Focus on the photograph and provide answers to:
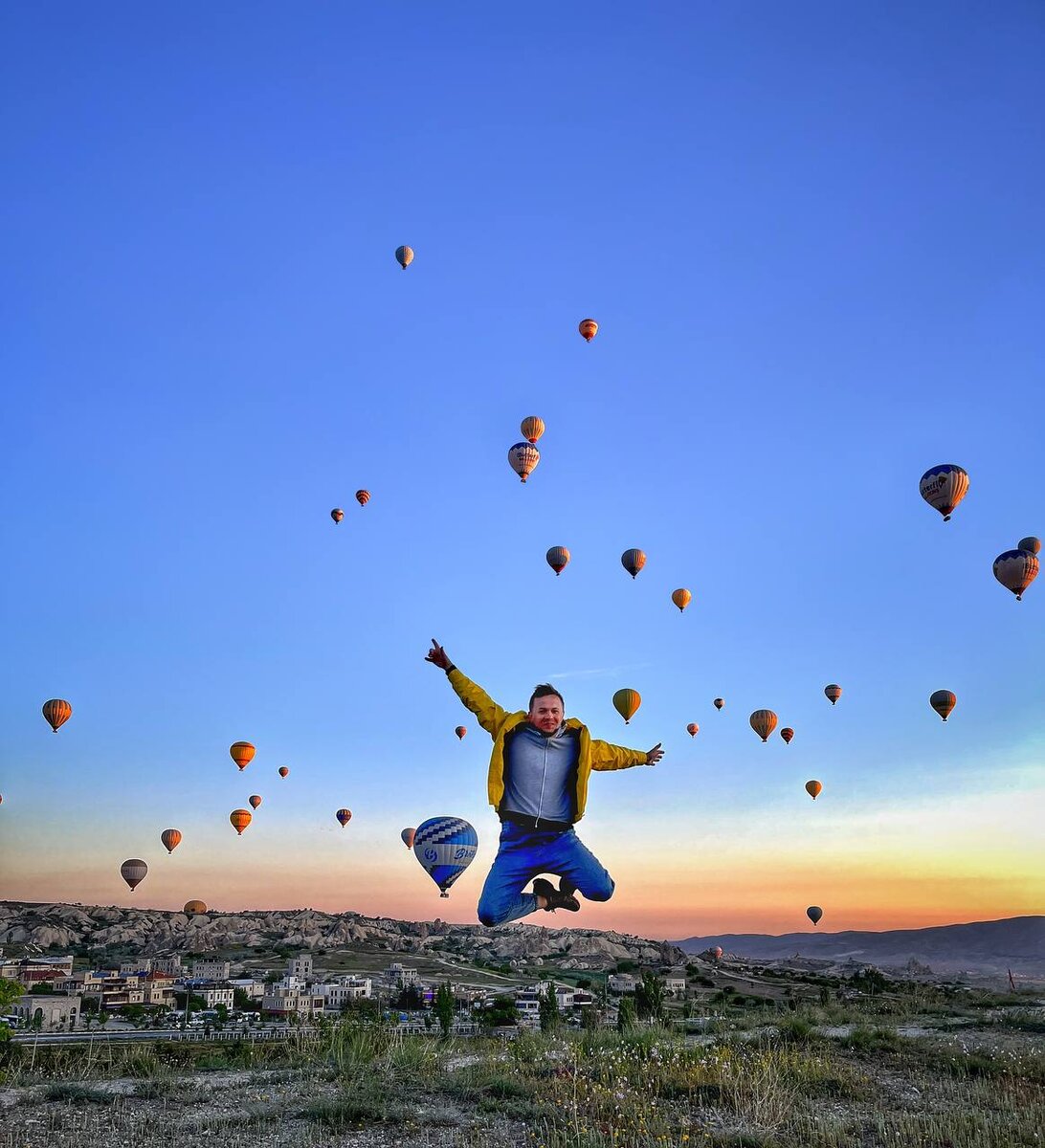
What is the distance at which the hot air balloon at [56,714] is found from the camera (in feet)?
124

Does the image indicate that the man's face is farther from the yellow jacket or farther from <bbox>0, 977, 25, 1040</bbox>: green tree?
<bbox>0, 977, 25, 1040</bbox>: green tree

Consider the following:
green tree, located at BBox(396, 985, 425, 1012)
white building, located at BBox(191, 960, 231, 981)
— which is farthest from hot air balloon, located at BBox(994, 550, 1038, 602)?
white building, located at BBox(191, 960, 231, 981)

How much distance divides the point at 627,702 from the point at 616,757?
18.9 feet

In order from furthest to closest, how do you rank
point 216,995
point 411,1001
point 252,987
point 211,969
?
point 211,969 < point 252,987 < point 216,995 < point 411,1001

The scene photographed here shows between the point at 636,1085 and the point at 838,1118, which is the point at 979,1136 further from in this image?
the point at 636,1085

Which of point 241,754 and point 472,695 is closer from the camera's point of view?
point 472,695

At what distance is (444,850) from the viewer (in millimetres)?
18969

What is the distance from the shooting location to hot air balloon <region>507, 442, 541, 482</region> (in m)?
27.5

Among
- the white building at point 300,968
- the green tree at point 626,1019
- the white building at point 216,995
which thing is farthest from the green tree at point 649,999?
the white building at point 300,968

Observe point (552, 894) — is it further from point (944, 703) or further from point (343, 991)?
point (343, 991)

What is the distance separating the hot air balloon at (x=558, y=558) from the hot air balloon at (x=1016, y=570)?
12.4 metres

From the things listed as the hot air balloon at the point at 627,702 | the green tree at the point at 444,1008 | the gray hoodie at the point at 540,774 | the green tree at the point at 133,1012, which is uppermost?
the hot air balloon at the point at 627,702

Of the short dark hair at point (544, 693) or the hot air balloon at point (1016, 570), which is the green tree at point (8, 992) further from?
the hot air balloon at point (1016, 570)

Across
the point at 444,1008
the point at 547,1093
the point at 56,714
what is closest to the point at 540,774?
the point at 547,1093
